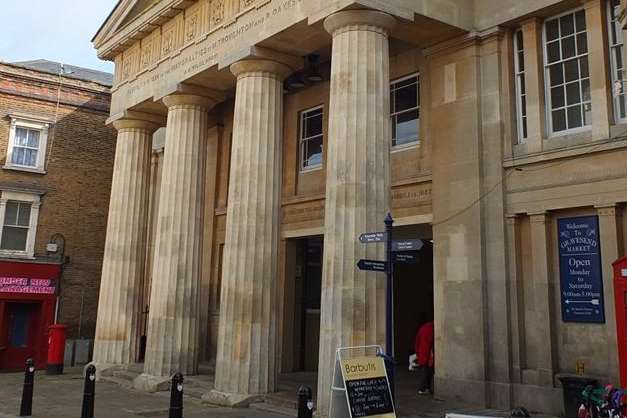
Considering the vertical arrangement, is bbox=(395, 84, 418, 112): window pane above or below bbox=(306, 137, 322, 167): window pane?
above

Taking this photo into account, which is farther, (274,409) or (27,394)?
(274,409)

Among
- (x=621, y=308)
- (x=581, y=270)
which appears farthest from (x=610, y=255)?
(x=621, y=308)

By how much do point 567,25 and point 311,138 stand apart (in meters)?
7.44

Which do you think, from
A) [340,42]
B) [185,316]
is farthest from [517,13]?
[185,316]

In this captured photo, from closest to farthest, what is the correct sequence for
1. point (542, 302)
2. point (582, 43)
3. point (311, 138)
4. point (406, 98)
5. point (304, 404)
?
point (304, 404), point (542, 302), point (582, 43), point (406, 98), point (311, 138)

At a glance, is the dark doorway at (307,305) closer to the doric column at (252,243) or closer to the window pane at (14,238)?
the doric column at (252,243)

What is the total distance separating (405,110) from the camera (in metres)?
14.4

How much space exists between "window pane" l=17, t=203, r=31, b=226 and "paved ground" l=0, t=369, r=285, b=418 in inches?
260

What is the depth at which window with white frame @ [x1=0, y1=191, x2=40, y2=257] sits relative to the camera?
21.4m

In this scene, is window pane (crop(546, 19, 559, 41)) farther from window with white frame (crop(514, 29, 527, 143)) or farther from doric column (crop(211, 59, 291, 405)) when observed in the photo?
doric column (crop(211, 59, 291, 405))

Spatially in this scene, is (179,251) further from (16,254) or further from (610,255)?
(610,255)

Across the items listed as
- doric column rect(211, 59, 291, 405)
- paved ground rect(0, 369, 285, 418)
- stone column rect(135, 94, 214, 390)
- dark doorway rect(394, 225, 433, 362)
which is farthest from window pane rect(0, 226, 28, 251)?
dark doorway rect(394, 225, 433, 362)

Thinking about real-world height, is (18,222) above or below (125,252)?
above

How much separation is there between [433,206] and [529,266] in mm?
2304
